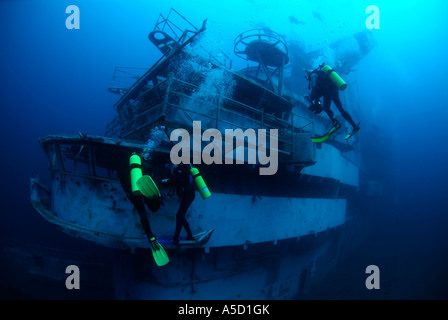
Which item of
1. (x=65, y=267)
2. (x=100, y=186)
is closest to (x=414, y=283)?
(x=100, y=186)

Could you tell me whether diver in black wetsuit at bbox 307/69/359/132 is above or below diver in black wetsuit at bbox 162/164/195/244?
above

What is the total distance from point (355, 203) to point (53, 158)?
24.8m

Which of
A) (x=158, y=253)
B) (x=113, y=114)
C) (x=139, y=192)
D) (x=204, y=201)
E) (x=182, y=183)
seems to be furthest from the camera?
(x=113, y=114)

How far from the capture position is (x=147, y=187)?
155 inches

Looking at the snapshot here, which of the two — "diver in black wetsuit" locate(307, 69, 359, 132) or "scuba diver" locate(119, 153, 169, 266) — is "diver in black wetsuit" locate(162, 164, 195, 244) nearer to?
"scuba diver" locate(119, 153, 169, 266)

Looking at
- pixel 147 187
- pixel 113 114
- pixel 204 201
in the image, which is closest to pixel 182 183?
pixel 147 187

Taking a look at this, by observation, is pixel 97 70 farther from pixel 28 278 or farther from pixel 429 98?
pixel 429 98

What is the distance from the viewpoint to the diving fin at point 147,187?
12.9 ft

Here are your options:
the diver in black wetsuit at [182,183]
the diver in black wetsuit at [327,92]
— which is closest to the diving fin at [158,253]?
the diver in black wetsuit at [182,183]

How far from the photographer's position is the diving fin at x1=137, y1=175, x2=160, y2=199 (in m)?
3.92

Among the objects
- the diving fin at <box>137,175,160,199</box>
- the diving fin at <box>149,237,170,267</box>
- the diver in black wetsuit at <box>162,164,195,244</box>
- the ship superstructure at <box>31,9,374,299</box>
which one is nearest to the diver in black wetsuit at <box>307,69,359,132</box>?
the ship superstructure at <box>31,9,374,299</box>

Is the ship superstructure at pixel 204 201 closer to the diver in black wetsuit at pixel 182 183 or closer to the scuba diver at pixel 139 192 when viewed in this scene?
the diver in black wetsuit at pixel 182 183

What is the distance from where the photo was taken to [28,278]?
12.6m

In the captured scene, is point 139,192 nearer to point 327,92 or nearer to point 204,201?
point 204,201
